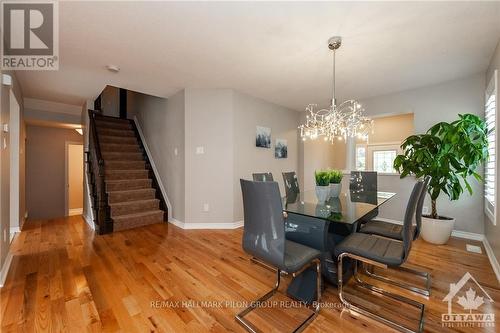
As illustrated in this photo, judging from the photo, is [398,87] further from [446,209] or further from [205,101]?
[205,101]

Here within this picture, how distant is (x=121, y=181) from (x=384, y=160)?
23.7 ft

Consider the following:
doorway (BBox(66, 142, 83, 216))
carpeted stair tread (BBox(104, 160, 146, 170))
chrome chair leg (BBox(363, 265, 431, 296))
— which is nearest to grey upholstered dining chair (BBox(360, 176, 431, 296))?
chrome chair leg (BBox(363, 265, 431, 296))

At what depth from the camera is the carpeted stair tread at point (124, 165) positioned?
14.2 ft

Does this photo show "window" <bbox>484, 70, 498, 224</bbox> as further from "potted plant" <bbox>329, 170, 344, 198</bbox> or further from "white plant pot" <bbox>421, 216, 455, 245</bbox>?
"potted plant" <bbox>329, 170, 344, 198</bbox>

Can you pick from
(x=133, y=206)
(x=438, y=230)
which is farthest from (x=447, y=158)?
(x=133, y=206)

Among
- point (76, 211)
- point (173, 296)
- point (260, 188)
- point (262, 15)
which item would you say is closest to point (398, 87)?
point (262, 15)

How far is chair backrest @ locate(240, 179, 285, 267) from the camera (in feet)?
4.53

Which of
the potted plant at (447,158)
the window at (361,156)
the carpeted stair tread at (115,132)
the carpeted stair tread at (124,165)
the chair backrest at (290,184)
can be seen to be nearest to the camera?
the potted plant at (447,158)

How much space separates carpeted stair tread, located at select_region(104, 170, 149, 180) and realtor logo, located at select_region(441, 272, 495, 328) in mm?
4912

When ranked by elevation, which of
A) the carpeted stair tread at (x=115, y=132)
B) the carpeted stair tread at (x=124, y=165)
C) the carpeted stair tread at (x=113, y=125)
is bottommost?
the carpeted stair tread at (x=124, y=165)

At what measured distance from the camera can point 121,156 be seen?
15.4 ft

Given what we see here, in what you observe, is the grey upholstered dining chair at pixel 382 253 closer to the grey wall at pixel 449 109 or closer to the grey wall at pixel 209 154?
the grey wall at pixel 209 154

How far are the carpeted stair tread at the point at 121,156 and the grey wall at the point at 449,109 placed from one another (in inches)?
206

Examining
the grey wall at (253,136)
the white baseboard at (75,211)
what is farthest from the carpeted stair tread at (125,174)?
the white baseboard at (75,211)
